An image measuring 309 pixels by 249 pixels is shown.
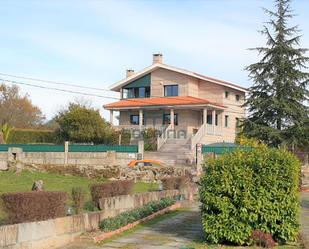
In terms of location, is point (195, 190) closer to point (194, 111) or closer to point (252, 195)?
point (252, 195)

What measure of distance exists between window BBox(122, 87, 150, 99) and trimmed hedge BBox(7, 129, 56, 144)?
862 centimetres

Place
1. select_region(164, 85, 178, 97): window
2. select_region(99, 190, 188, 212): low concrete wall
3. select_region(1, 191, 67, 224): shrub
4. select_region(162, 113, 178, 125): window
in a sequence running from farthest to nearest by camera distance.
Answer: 1. select_region(164, 85, 178, 97): window
2. select_region(162, 113, 178, 125): window
3. select_region(99, 190, 188, 212): low concrete wall
4. select_region(1, 191, 67, 224): shrub

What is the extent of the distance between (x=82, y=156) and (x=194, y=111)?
625 inches

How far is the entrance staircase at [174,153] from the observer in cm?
3705

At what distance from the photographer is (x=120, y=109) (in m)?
49.9

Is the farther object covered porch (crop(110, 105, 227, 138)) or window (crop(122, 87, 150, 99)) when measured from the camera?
window (crop(122, 87, 150, 99))

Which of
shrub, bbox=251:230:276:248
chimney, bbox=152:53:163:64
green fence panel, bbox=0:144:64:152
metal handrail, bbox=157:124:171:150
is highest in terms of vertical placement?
chimney, bbox=152:53:163:64

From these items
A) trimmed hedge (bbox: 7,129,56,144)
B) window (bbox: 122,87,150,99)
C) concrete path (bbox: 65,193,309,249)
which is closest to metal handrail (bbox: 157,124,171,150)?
window (bbox: 122,87,150,99)

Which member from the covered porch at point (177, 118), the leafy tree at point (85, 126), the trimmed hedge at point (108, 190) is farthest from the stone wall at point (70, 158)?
the trimmed hedge at point (108, 190)

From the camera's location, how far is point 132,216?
13.2 metres

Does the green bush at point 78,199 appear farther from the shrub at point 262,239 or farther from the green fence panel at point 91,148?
the green fence panel at point 91,148

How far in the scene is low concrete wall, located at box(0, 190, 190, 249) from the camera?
8719mm

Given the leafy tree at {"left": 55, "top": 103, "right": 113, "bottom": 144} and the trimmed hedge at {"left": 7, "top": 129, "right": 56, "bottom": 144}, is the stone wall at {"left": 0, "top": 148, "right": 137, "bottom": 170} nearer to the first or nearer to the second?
the leafy tree at {"left": 55, "top": 103, "right": 113, "bottom": 144}

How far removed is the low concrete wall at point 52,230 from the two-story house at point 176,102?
1279 inches
